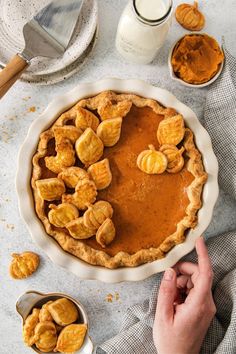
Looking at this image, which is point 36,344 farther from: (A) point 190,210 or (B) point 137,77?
(B) point 137,77

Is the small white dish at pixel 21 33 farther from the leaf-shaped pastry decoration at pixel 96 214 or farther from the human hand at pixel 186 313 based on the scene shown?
the human hand at pixel 186 313

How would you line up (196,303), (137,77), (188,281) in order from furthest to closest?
1. (137,77)
2. (188,281)
3. (196,303)

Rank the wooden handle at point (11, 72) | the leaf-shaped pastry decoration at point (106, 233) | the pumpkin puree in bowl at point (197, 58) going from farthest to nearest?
1. the pumpkin puree in bowl at point (197, 58)
2. the wooden handle at point (11, 72)
3. the leaf-shaped pastry decoration at point (106, 233)

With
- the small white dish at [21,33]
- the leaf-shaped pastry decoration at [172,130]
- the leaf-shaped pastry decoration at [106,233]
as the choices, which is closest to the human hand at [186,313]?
the leaf-shaped pastry decoration at [106,233]

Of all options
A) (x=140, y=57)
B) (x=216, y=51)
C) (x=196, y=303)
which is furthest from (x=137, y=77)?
(x=196, y=303)

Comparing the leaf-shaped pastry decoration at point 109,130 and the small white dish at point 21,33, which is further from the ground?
the small white dish at point 21,33

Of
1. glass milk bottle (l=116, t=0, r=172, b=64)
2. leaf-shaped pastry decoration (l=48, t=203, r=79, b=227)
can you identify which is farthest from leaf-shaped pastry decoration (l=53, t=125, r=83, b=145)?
glass milk bottle (l=116, t=0, r=172, b=64)

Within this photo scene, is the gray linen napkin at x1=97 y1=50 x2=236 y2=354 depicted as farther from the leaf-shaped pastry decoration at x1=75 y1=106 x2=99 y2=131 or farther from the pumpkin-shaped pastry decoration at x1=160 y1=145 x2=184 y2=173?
the leaf-shaped pastry decoration at x1=75 y1=106 x2=99 y2=131
